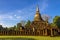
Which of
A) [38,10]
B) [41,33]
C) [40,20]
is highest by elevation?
[38,10]

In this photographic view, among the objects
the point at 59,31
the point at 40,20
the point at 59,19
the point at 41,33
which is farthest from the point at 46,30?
the point at 40,20

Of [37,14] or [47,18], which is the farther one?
[37,14]

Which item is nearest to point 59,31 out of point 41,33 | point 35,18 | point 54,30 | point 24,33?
point 54,30

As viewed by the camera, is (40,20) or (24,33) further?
(40,20)

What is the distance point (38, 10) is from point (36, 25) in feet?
21.6

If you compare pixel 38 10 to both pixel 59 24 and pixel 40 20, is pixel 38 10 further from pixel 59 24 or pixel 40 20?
pixel 59 24

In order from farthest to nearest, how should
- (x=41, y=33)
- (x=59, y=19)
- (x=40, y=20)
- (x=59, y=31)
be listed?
(x=40, y=20) < (x=59, y=19) < (x=59, y=31) < (x=41, y=33)

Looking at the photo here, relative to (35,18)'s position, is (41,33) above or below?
below

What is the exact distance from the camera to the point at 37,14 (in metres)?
54.8

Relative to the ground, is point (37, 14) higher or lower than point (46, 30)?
higher

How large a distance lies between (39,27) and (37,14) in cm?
704

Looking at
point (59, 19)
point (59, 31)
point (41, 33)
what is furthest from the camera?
point (59, 19)

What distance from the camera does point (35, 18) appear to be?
55406 mm

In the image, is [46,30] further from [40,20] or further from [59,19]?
[40,20]
